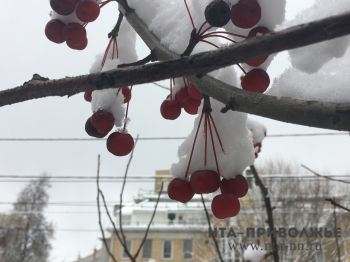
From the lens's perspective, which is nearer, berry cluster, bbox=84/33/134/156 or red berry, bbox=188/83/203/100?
berry cluster, bbox=84/33/134/156

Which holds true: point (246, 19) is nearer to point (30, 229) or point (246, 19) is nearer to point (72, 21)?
point (72, 21)

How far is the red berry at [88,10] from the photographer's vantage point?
816mm

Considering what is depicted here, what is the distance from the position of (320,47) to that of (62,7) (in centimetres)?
70

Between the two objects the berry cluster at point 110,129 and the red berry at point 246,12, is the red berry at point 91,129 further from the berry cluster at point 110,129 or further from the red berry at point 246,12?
the red berry at point 246,12

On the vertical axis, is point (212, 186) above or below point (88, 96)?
below

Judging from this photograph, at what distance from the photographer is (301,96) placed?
0.51m

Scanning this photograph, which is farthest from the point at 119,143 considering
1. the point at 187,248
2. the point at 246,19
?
the point at 187,248

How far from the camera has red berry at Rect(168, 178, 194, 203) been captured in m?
0.77

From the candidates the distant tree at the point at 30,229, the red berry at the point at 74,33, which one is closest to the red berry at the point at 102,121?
the red berry at the point at 74,33

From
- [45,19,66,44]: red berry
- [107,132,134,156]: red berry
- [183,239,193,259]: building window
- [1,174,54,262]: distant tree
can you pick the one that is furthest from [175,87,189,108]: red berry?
[183,239,193,259]: building window

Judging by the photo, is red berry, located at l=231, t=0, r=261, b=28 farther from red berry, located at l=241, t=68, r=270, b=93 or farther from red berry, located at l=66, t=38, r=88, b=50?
red berry, located at l=66, t=38, r=88, b=50

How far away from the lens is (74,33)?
901 mm

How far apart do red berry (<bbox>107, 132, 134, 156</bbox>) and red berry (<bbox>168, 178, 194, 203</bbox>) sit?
146mm

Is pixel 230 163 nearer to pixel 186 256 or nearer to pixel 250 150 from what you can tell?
pixel 250 150
